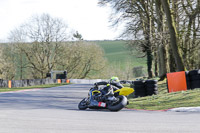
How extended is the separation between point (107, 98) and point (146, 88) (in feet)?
22.9

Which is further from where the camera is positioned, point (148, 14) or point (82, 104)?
point (148, 14)

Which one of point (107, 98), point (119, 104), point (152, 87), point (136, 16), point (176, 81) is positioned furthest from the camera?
point (136, 16)

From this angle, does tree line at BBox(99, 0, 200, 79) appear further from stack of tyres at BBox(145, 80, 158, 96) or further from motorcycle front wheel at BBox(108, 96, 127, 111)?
motorcycle front wheel at BBox(108, 96, 127, 111)

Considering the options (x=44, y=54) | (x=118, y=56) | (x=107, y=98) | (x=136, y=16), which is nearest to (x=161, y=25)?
(x=136, y=16)

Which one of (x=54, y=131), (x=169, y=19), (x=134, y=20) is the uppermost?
(x=134, y=20)

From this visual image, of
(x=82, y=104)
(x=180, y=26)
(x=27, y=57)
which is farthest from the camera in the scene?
(x=27, y=57)

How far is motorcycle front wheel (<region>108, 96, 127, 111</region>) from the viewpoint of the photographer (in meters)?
12.5

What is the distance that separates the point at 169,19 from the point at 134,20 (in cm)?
1559

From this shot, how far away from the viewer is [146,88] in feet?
64.8

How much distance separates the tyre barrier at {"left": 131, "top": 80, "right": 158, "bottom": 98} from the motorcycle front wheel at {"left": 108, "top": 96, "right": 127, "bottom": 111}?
701 centimetres

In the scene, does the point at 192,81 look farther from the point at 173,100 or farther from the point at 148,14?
the point at 148,14

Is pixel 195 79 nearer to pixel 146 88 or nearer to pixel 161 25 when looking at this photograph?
pixel 146 88

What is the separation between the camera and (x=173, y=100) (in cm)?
1499

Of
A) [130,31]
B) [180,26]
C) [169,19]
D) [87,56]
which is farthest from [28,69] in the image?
[169,19]
